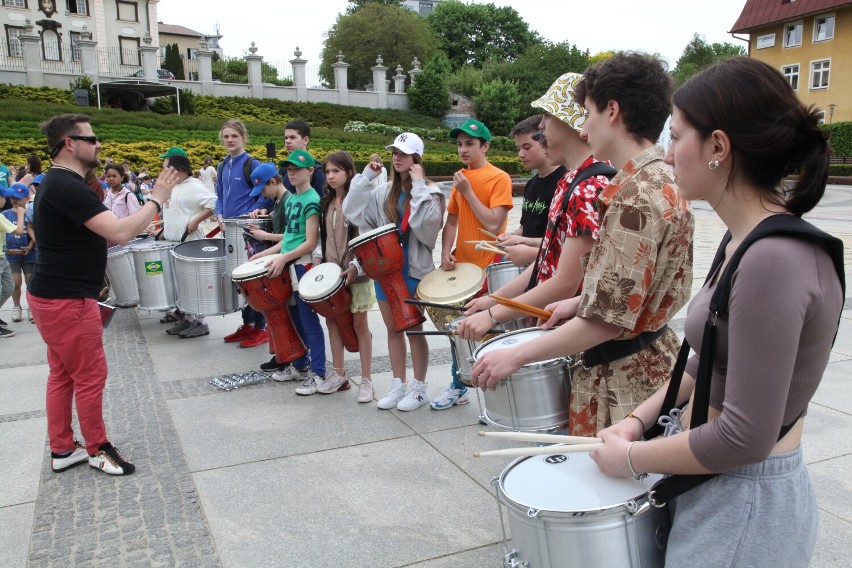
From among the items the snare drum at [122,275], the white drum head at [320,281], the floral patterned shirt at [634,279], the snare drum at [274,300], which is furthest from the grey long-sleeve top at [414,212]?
the snare drum at [122,275]

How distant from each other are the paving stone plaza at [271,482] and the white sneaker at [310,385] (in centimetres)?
8

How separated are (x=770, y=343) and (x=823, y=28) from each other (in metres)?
51.4

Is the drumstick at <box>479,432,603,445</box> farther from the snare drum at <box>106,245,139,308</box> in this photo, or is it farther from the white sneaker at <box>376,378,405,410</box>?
the snare drum at <box>106,245,139,308</box>

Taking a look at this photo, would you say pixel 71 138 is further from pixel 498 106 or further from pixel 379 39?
pixel 379 39

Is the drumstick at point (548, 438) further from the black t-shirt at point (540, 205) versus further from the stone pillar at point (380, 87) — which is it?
the stone pillar at point (380, 87)

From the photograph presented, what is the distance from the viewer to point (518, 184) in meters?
30.2

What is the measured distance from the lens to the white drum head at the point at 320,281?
5.06m

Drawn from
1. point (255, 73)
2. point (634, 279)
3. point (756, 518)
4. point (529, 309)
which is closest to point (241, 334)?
point (529, 309)

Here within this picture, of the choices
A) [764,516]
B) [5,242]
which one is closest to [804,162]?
[764,516]

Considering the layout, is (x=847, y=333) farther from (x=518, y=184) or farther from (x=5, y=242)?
(x=518, y=184)

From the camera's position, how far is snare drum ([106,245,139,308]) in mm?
7207

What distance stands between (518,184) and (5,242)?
24214mm

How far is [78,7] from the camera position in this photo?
55.8 metres

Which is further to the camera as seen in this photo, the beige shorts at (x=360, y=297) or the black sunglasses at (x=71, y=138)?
the beige shorts at (x=360, y=297)
